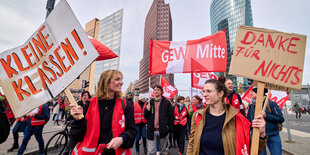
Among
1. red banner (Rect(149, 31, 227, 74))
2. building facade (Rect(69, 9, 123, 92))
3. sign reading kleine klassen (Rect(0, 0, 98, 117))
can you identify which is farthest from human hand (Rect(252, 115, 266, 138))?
building facade (Rect(69, 9, 123, 92))

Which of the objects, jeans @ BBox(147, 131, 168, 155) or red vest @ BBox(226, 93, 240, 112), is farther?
jeans @ BBox(147, 131, 168, 155)

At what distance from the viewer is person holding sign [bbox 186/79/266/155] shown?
1.63 metres

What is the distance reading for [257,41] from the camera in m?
1.67

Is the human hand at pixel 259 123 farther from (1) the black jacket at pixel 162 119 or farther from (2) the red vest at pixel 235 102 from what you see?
(1) the black jacket at pixel 162 119

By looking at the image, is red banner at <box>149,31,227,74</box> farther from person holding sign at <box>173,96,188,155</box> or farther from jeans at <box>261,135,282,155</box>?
jeans at <box>261,135,282,155</box>

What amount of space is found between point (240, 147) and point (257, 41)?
1165mm

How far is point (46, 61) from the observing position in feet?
5.53

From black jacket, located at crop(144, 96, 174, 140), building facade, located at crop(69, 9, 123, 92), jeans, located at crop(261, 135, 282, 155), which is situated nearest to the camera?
jeans, located at crop(261, 135, 282, 155)

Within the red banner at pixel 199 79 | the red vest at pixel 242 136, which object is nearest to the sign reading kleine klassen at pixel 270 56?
the red vest at pixel 242 136

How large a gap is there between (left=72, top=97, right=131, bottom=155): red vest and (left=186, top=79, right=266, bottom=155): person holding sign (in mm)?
911

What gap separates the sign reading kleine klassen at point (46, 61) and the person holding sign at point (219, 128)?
149 cm

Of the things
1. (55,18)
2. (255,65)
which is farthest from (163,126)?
(55,18)

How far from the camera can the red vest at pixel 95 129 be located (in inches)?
63.7

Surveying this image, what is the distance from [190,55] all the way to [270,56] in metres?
2.97
